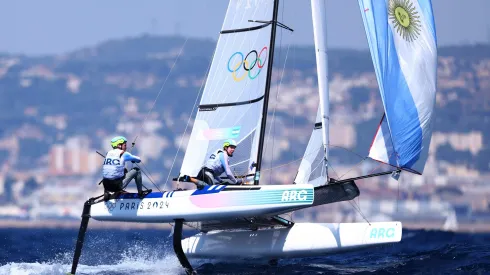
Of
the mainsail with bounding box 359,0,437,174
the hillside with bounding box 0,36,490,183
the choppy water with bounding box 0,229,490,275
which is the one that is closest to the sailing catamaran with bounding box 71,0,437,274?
the mainsail with bounding box 359,0,437,174

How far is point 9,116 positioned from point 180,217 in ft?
499

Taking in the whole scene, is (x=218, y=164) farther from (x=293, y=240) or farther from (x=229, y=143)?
(x=293, y=240)

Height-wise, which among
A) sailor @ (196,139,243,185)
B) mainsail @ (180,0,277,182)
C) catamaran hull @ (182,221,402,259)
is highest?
mainsail @ (180,0,277,182)

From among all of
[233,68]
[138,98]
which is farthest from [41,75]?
[233,68]

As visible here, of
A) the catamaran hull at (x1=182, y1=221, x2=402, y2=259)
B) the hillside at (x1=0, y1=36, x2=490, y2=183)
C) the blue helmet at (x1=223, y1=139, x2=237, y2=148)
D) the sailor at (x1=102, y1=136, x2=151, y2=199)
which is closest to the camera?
the catamaran hull at (x1=182, y1=221, x2=402, y2=259)

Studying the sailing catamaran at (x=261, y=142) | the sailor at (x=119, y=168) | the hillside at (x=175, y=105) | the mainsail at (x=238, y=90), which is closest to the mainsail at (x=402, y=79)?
the sailing catamaran at (x=261, y=142)

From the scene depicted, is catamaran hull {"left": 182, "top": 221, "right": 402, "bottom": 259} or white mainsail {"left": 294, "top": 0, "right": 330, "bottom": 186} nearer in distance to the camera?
catamaran hull {"left": 182, "top": 221, "right": 402, "bottom": 259}

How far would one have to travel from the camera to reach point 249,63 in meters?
15.4

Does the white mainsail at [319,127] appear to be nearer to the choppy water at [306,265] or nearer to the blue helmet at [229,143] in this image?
the blue helmet at [229,143]

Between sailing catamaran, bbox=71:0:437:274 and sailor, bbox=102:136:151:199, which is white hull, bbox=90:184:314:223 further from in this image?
sailor, bbox=102:136:151:199

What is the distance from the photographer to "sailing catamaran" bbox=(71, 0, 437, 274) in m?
13.9

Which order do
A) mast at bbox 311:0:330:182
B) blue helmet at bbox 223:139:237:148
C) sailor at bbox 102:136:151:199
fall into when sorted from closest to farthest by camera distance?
1. sailor at bbox 102:136:151:199
2. mast at bbox 311:0:330:182
3. blue helmet at bbox 223:139:237:148

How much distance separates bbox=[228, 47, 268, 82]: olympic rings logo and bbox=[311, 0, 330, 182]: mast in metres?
0.82

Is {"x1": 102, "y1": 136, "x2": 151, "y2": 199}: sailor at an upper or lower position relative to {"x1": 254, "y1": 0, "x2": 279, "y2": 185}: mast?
lower
